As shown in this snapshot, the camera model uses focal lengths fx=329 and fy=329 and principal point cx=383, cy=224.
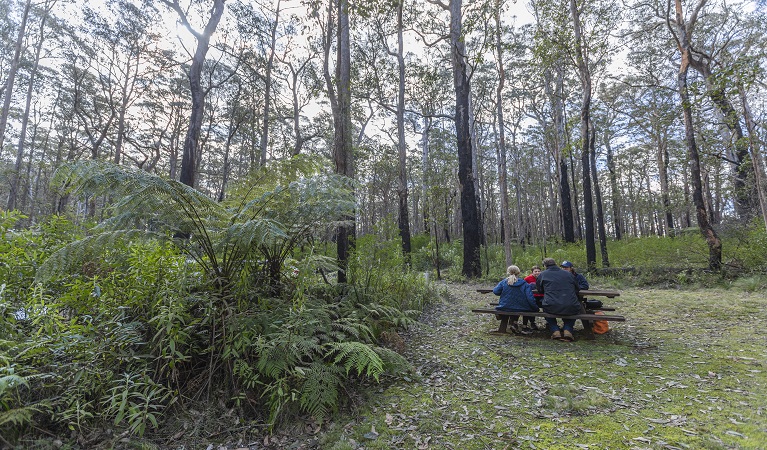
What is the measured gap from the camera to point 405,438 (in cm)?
241

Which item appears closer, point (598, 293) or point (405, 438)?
point (405, 438)

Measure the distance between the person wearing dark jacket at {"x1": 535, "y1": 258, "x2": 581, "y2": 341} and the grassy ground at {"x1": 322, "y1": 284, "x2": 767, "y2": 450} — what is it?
0.20 m

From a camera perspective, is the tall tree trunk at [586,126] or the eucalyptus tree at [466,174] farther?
the eucalyptus tree at [466,174]

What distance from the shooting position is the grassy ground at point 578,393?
2.34m

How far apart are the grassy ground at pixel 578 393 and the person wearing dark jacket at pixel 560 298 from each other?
7.8 inches

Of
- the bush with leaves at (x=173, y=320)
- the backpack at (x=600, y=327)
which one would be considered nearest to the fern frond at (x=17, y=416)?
the bush with leaves at (x=173, y=320)

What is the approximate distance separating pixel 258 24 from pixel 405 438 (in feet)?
63.1

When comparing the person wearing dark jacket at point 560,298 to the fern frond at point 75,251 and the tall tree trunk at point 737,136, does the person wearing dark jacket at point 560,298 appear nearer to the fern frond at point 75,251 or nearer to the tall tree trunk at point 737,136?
the fern frond at point 75,251

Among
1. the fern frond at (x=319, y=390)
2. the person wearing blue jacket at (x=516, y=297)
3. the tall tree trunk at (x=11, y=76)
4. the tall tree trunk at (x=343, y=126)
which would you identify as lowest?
the fern frond at (x=319, y=390)

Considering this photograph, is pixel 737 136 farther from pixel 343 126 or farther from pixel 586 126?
pixel 343 126

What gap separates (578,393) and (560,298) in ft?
5.50

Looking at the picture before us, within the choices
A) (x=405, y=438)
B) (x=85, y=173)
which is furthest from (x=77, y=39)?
(x=405, y=438)

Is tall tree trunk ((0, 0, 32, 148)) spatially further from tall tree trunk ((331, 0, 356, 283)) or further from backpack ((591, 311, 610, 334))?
backpack ((591, 311, 610, 334))

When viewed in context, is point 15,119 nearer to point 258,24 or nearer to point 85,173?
point 258,24
